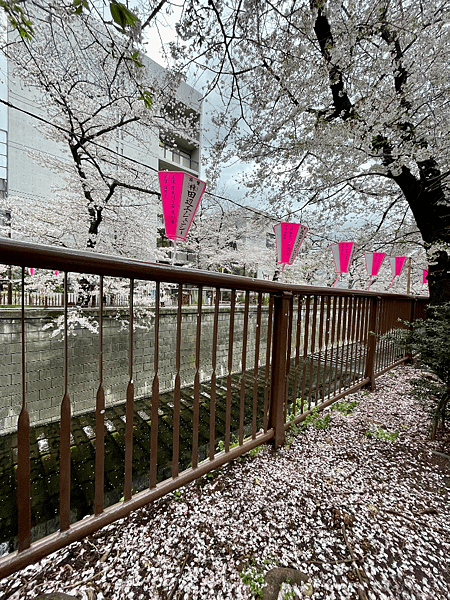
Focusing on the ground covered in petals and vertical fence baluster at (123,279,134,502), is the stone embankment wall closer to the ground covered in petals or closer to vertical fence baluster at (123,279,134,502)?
the ground covered in petals

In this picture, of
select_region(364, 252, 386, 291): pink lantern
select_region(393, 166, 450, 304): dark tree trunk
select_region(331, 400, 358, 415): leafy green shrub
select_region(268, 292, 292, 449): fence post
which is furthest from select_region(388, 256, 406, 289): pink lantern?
select_region(268, 292, 292, 449): fence post

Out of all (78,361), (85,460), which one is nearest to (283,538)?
(85,460)

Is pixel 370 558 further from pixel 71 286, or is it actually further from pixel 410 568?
pixel 71 286

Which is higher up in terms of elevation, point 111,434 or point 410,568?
point 410,568

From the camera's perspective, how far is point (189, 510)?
116 cm

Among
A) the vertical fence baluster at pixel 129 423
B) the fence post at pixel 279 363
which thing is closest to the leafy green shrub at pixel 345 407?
the fence post at pixel 279 363

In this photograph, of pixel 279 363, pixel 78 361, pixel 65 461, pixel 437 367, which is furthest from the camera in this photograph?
pixel 78 361

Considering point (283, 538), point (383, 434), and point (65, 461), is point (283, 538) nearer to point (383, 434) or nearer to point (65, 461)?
point (65, 461)

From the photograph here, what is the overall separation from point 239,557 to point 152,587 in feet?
1.08

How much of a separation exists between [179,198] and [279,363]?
9.73 feet

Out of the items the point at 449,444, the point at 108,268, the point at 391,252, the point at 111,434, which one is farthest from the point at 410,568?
the point at 391,252

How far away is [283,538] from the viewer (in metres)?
1.04

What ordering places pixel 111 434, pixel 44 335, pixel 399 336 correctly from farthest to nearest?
pixel 44 335 → pixel 111 434 → pixel 399 336

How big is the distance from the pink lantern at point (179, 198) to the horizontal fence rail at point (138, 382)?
0.99 m
